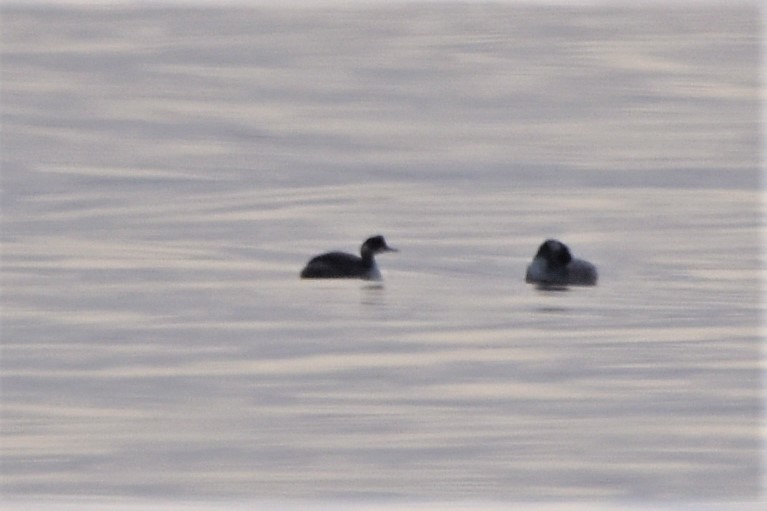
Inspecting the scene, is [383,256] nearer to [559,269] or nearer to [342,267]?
[342,267]

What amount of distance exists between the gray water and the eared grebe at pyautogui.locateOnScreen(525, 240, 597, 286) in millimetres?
169

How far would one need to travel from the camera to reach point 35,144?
72.7ft

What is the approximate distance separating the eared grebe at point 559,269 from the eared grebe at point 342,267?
1.25 meters

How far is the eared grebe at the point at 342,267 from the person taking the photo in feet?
51.6

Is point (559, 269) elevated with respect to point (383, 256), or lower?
lower

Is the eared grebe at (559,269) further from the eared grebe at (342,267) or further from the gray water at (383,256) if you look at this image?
the eared grebe at (342,267)

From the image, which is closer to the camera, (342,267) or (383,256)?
(342,267)

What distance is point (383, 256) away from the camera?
1820 centimetres

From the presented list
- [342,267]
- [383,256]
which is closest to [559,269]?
[342,267]

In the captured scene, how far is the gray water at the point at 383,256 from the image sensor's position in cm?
934

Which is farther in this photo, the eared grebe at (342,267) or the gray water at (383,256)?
the eared grebe at (342,267)

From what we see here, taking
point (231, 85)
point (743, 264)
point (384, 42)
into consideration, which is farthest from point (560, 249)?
point (231, 85)

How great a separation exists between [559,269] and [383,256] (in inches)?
108

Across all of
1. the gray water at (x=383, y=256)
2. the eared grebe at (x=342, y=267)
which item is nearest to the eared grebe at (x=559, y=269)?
the gray water at (x=383, y=256)
